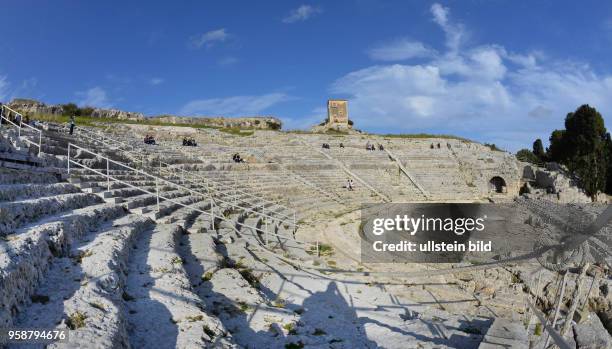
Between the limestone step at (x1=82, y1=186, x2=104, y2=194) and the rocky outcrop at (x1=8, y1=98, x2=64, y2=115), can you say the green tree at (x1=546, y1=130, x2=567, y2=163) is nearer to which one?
the limestone step at (x1=82, y1=186, x2=104, y2=194)

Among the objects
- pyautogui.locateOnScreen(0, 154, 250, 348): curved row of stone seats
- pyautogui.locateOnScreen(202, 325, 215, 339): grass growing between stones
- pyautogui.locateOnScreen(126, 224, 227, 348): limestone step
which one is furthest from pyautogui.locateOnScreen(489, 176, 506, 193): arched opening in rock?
pyautogui.locateOnScreen(202, 325, 215, 339): grass growing between stones

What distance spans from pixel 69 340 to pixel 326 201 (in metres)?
18.3

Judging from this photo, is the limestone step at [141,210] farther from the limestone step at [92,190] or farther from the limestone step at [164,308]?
the limestone step at [164,308]

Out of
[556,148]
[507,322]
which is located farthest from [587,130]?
[507,322]

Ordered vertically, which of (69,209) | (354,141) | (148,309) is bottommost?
(148,309)

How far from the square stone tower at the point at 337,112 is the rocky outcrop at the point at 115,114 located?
21.8 meters

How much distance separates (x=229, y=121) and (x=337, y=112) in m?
13.6

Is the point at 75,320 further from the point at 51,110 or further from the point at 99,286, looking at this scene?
the point at 51,110

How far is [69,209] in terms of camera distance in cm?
692

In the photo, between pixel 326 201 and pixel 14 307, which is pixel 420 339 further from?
pixel 326 201

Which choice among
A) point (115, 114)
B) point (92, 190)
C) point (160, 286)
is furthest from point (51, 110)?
point (160, 286)

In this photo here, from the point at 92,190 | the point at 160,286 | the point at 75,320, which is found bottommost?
the point at 160,286

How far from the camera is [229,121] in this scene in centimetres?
4700

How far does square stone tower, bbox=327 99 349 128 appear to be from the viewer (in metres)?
51.2
